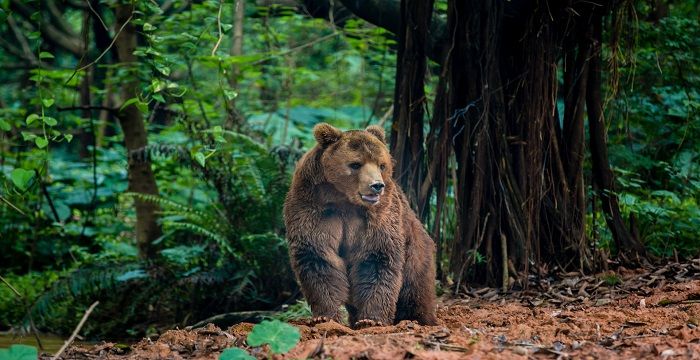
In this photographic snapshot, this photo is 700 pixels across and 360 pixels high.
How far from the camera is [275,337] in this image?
3.95 metres

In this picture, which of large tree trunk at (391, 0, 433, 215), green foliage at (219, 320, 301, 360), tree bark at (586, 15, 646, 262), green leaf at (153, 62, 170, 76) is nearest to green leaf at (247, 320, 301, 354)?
green foliage at (219, 320, 301, 360)

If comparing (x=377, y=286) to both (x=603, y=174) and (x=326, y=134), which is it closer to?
(x=326, y=134)

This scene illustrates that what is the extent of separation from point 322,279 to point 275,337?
194 centimetres

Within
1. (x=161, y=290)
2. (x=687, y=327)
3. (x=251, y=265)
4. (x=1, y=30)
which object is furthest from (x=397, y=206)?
(x=1, y=30)

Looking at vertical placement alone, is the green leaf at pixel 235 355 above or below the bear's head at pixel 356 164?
below

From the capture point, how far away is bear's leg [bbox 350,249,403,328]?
594cm

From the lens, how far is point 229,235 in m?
9.55

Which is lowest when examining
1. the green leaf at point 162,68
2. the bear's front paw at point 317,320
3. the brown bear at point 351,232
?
the bear's front paw at point 317,320

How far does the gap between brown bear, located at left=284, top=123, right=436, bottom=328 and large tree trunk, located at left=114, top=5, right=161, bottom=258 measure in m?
4.71

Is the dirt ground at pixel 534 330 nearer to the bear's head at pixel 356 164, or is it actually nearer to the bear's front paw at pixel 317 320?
the bear's front paw at pixel 317 320

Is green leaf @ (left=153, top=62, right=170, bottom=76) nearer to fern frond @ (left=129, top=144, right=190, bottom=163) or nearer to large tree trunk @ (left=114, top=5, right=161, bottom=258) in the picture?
fern frond @ (left=129, top=144, right=190, bottom=163)

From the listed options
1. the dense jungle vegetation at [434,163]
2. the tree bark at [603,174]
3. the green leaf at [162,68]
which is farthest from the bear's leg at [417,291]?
the tree bark at [603,174]

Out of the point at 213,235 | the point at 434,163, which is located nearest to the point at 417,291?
the point at 434,163

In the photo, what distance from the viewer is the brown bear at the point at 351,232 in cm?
590
